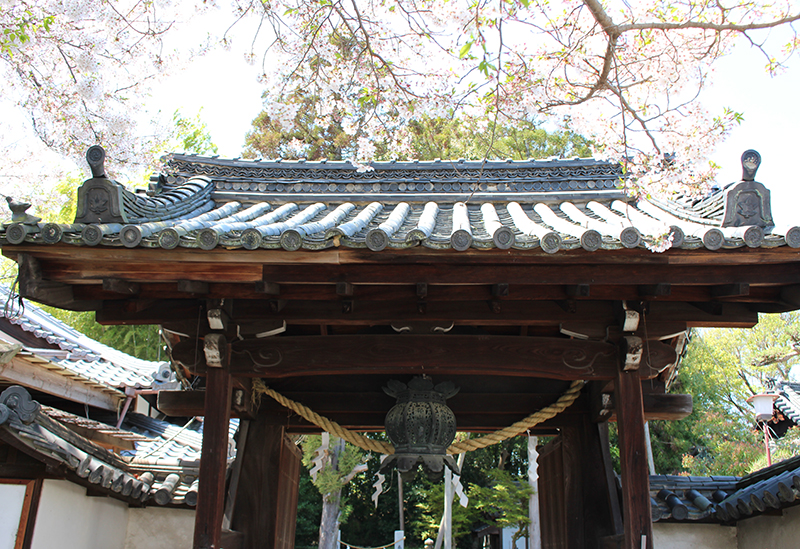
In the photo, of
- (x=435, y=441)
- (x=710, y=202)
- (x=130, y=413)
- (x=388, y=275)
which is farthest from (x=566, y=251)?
(x=130, y=413)

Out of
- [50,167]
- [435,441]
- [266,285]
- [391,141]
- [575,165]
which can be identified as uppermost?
[50,167]

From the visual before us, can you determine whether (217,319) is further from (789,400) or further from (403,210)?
(789,400)

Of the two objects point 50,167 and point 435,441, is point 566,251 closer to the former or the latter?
point 435,441

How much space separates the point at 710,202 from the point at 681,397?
164 cm

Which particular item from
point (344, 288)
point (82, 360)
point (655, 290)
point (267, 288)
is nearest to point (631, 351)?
point (655, 290)

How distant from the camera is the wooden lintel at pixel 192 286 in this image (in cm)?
360

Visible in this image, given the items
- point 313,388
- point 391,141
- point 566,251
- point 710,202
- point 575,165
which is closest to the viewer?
point 566,251

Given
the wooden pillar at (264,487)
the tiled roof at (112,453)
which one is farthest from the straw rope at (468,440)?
the tiled roof at (112,453)

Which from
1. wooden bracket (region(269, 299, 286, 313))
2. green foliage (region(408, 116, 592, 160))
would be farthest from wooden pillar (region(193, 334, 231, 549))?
green foliage (region(408, 116, 592, 160))

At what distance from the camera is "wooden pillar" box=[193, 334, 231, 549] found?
3.74 meters

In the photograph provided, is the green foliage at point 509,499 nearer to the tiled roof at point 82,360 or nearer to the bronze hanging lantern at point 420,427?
the tiled roof at point 82,360

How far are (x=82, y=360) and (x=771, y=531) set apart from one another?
7867 mm

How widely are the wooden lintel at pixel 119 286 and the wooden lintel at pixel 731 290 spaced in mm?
3549

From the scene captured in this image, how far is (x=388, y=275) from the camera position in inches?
141
